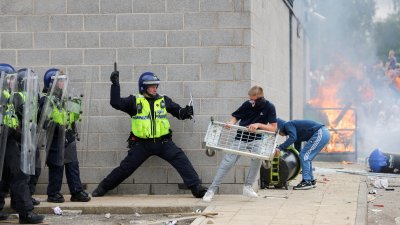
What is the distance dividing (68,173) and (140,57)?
2.04 meters

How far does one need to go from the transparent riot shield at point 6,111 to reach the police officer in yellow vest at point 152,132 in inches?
82.2

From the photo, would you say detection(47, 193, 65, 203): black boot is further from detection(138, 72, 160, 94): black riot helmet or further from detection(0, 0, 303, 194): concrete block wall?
detection(138, 72, 160, 94): black riot helmet

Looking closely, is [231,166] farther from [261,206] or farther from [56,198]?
[56,198]

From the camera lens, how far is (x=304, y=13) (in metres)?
22.8

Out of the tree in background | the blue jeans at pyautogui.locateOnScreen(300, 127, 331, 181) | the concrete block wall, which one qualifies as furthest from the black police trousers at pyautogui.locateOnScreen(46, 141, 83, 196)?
the tree in background

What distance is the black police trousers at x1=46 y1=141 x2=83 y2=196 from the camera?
1175cm

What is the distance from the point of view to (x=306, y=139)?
566 inches

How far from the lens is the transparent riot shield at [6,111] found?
9.99m

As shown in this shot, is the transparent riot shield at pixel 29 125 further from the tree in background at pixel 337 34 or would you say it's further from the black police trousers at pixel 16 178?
the tree in background at pixel 337 34

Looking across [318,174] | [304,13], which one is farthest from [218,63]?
[304,13]

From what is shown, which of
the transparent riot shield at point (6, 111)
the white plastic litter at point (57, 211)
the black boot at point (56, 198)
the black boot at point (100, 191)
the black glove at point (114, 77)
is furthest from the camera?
the black boot at point (100, 191)

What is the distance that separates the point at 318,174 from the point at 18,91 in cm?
817

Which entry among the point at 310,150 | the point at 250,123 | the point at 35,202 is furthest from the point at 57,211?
the point at 310,150

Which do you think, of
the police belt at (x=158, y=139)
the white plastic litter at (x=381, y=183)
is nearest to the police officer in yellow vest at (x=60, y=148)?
the police belt at (x=158, y=139)
